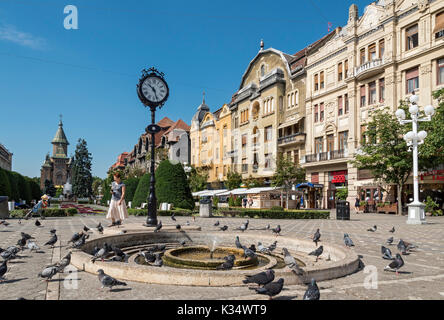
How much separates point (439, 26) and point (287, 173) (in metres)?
18.1

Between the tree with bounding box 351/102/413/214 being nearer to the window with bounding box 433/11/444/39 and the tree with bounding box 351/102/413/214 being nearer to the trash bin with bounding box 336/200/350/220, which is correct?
the window with bounding box 433/11/444/39

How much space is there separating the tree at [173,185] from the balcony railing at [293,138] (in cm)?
1809

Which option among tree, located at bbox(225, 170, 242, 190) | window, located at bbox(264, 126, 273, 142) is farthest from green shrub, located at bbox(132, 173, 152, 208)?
window, located at bbox(264, 126, 273, 142)

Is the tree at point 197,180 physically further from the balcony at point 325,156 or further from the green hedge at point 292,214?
the green hedge at point 292,214

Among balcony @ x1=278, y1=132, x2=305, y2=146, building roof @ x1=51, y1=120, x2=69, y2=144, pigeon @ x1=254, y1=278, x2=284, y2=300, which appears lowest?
pigeon @ x1=254, y1=278, x2=284, y2=300

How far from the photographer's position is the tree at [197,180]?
50.9 meters

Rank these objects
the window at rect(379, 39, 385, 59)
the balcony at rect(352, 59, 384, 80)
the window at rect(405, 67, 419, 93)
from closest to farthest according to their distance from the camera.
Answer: the window at rect(405, 67, 419, 93) < the balcony at rect(352, 59, 384, 80) < the window at rect(379, 39, 385, 59)

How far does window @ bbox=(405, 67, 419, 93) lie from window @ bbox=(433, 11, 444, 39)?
9.23 ft

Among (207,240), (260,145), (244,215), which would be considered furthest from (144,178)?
(260,145)

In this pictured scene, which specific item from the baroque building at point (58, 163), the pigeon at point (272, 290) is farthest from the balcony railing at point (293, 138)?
the baroque building at point (58, 163)

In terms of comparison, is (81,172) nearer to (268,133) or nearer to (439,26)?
(268,133)

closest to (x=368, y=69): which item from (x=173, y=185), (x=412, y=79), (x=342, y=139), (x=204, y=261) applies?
(x=412, y=79)

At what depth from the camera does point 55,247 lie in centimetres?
912

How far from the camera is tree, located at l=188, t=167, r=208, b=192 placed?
50.9m
